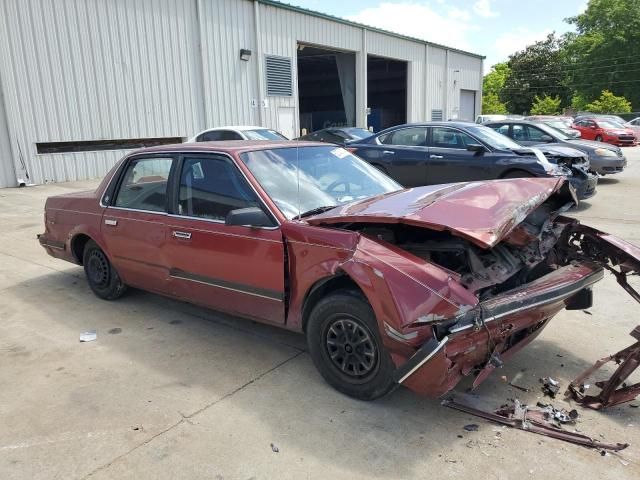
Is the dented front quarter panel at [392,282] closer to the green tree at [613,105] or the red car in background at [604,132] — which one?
the red car in background at [604,132]

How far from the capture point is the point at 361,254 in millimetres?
3076

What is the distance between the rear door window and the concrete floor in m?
1.05

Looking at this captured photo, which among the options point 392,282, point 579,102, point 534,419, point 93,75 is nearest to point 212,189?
point 392,282

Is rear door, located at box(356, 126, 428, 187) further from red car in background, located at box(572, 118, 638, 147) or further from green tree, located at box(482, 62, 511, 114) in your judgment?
green tree, located at box(482, 62, 511, 114)

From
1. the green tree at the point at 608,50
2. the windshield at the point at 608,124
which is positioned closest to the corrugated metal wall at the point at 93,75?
the windshield at the point at 608,124

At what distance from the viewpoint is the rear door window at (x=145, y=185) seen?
4.50 metres

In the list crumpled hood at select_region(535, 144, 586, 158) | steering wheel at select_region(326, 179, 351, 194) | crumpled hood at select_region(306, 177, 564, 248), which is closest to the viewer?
crumpled hood at select_region(306, 177, 564, 248)

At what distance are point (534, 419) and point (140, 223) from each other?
342 centimetres

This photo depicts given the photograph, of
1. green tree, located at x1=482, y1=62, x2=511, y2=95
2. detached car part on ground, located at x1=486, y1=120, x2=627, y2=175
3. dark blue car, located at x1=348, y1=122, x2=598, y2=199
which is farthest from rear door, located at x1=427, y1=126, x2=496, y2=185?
green tree, located at x1=482, y1=62, x2=511, y2=95

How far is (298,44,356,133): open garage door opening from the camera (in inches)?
944

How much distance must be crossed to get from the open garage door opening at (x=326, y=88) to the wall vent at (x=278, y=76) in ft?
15.6

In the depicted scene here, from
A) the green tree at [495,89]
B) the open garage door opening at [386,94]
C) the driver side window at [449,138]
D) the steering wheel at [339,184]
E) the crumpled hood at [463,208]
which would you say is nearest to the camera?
the crumpled hood at [463,208]

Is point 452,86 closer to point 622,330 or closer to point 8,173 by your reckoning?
point 8,173

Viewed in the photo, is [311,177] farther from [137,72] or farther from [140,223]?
[137,72]
